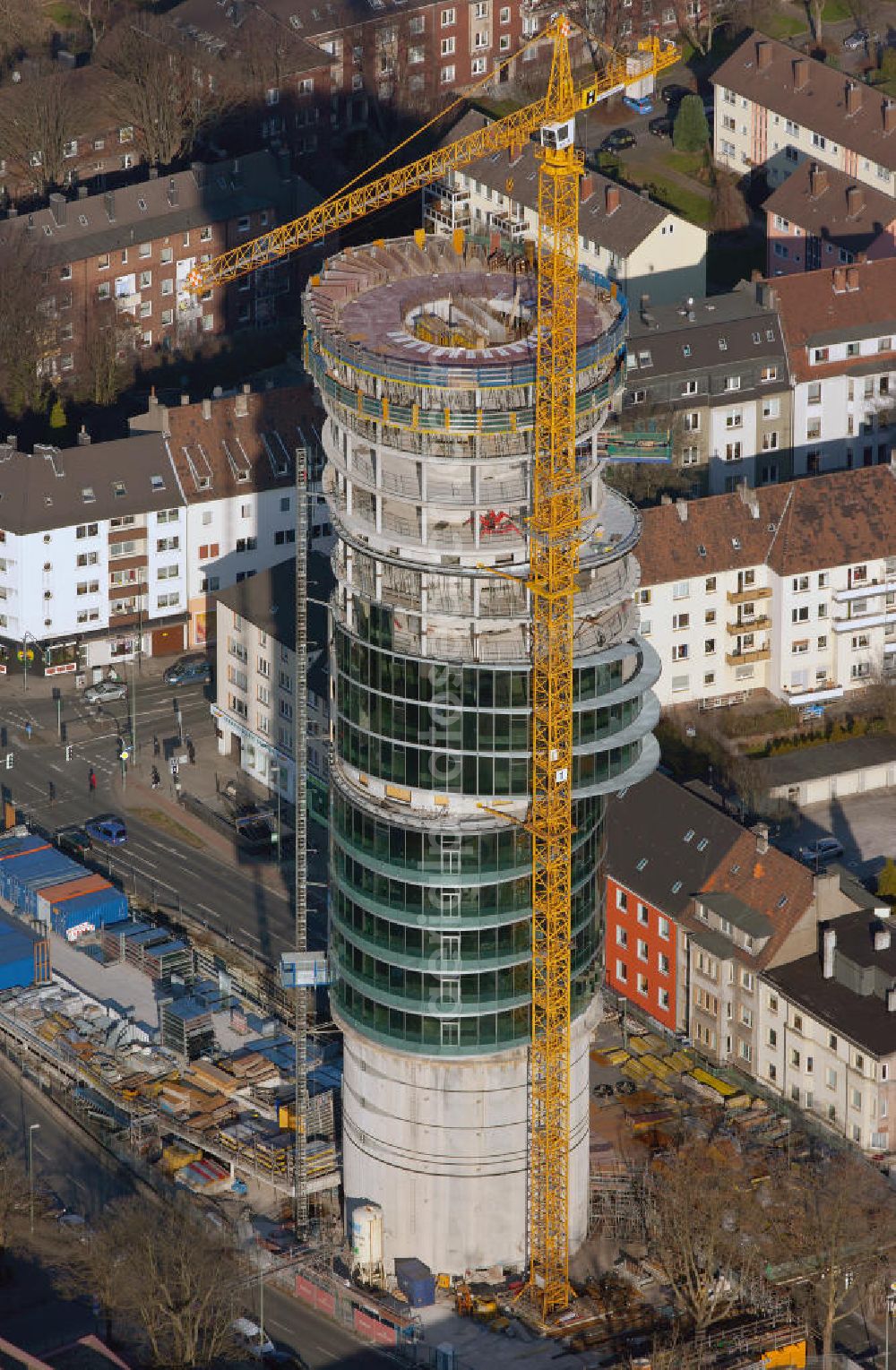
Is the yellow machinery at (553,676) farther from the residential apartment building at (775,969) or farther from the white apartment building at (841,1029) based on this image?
the residential apartment building at (775,969)

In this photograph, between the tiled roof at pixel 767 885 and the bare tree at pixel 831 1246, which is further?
the tiled roof at pixel 767 885

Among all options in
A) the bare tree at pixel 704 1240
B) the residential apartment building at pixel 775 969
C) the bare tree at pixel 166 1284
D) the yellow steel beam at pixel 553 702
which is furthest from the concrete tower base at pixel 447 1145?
the residential apartment building at pixel 775 969

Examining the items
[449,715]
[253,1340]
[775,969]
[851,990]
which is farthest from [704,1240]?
[449,715]

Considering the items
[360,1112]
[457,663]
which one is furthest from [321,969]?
[457,663]

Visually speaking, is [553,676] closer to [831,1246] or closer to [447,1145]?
[447,1145]

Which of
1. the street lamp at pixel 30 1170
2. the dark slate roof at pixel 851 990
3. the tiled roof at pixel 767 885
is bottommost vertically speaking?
the street lamp at pixel 30 1170

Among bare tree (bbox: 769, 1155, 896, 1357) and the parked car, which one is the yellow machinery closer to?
bare tree (bbox: 769, 1155, 896, 1357)

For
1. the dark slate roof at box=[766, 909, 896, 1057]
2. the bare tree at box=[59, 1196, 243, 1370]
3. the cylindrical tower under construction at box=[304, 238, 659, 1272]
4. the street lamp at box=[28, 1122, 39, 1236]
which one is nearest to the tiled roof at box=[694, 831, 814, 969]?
the dark slate roof at box=[766, 909, 896, 1057]
